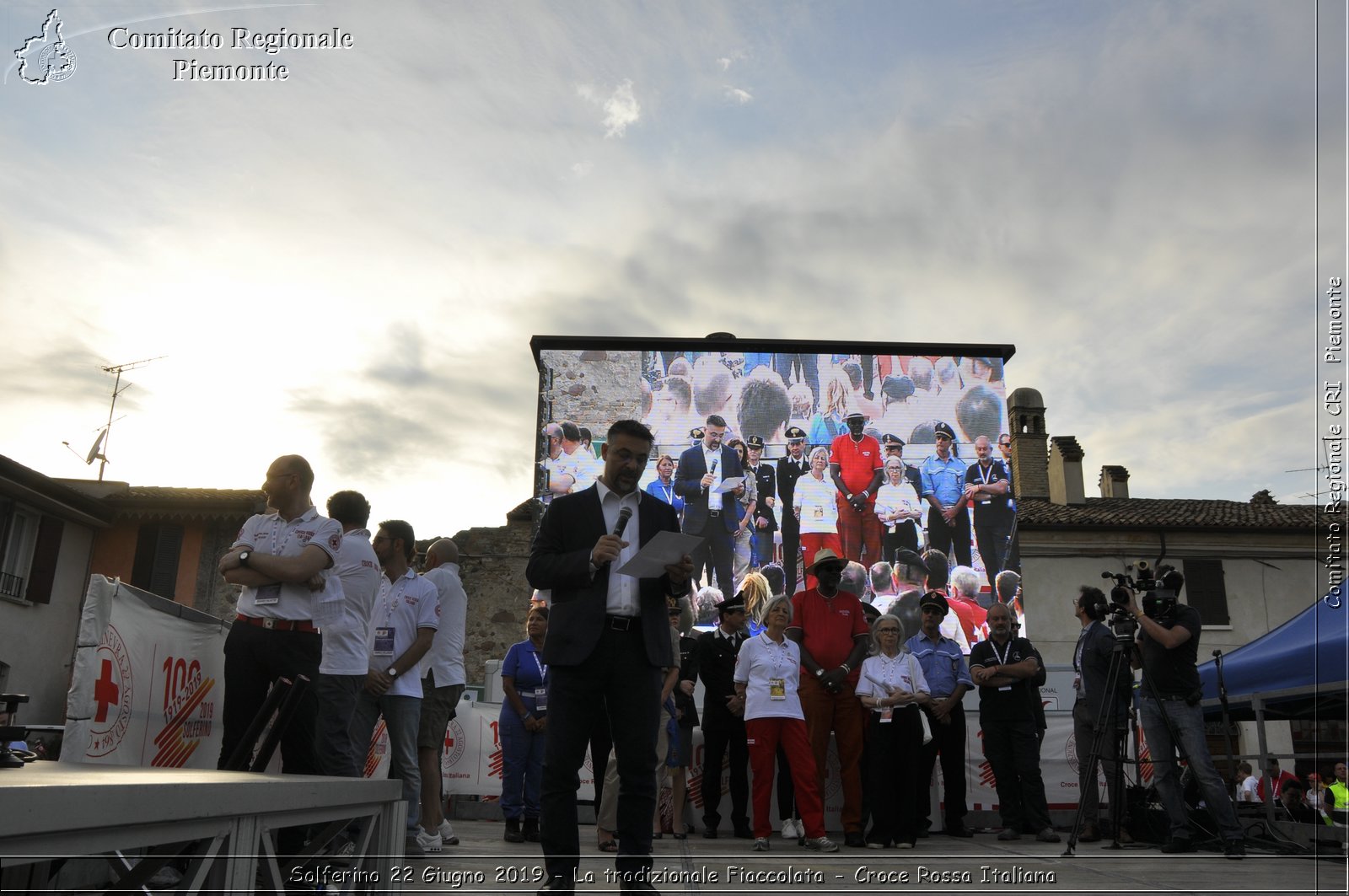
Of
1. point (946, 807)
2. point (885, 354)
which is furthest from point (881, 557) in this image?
point (946, 807)

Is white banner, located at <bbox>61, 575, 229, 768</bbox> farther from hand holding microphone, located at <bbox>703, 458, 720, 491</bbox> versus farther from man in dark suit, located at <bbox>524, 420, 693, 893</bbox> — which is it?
hand holding microphone, located at <bbox>703, 458, 720, 491</bbox>

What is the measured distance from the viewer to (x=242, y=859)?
2.08 metres

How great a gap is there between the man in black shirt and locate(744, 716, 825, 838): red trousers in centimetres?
207

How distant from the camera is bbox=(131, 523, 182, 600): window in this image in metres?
23.7

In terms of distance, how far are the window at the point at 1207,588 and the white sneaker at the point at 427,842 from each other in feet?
82.3

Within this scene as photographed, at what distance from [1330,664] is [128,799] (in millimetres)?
8179

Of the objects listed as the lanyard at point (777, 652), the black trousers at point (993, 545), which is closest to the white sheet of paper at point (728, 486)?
the black trousers at point (993, 545)

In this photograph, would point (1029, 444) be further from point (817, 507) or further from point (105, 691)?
point (105, 691)

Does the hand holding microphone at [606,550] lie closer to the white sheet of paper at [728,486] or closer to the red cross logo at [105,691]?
the red cross logo at [105,691]

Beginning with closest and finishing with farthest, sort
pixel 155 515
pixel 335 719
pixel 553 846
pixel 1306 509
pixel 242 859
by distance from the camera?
1. pixel 242 859
2. pixel 553 846
3. pixel 335 719
4. pixel 155 515
5. pixel 1306 509

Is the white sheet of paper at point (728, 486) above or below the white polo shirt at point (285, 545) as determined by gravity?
above

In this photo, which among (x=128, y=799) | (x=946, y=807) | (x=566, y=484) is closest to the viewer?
(x=128, y=799)

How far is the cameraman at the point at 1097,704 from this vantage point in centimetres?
698

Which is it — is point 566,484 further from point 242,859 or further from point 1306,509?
point 1306,509
